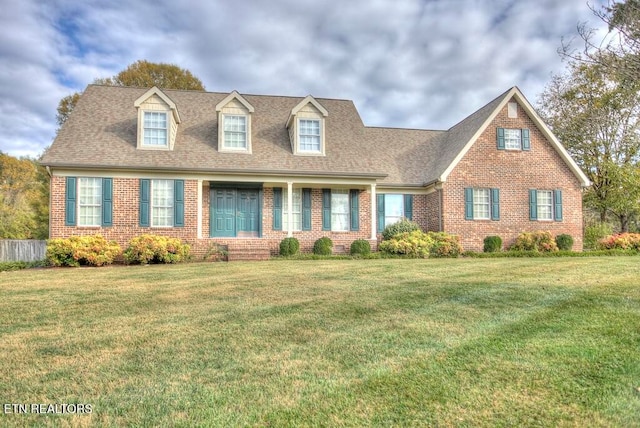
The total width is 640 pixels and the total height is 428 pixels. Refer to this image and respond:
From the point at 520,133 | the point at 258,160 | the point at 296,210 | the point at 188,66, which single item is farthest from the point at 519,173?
the point at 188,66

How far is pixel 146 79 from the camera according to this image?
1107 inches

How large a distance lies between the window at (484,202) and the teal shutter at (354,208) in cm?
459

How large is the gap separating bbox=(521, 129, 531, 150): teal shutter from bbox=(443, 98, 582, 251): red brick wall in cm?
19

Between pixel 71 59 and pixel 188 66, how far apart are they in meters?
14.0

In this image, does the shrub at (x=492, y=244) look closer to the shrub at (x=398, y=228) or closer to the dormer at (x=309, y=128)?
the shrub at (x=398, y=228)

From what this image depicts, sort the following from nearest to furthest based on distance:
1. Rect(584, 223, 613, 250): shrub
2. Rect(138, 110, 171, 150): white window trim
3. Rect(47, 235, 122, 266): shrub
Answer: Rect(47, 235, 122, 266): shrub
Rect(138, 110, 171, 150): white window trim
Rect(584, 223, 613, 250): shrub

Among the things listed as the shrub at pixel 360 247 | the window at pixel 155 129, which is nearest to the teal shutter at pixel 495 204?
the shrub at pixel 360 247

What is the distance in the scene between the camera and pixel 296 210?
52.5 ft

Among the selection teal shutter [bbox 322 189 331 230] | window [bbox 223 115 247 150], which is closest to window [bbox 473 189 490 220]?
teal shutter [bbox 322 189 331 230]

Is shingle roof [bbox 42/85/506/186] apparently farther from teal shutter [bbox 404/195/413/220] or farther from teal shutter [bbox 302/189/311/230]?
teal shutter [bbox 302/189/311/230]

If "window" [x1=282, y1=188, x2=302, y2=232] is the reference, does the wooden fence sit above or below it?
below

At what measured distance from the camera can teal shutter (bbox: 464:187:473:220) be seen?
1650 cm

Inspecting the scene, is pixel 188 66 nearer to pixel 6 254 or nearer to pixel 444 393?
pixel 6 254

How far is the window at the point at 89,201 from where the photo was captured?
13.7 meters
